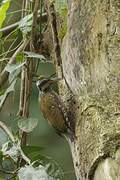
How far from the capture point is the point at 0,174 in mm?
1731

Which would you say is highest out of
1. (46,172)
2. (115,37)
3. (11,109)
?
(115,37)

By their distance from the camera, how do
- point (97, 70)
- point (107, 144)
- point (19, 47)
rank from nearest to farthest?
point (107, 144)
point (97, 70)
point (19, 47)

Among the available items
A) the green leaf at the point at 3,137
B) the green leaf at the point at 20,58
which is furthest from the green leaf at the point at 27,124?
the green leaf at the point at 20,58

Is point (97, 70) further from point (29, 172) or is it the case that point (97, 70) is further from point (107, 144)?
point (29, 172)

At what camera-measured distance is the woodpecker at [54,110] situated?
1.43m

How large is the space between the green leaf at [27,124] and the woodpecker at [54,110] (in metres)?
0.16

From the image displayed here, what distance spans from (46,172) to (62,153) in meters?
0.90

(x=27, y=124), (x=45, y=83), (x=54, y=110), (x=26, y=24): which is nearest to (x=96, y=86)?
(x=54, y=110)

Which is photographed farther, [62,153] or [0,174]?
[62,153]

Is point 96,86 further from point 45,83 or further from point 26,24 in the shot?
point 26,24

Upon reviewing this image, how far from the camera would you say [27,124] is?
66.7 inches

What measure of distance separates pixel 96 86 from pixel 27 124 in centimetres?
42

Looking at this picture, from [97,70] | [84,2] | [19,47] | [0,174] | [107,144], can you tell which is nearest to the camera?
[107,144]

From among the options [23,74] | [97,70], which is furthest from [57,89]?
[97,70]
